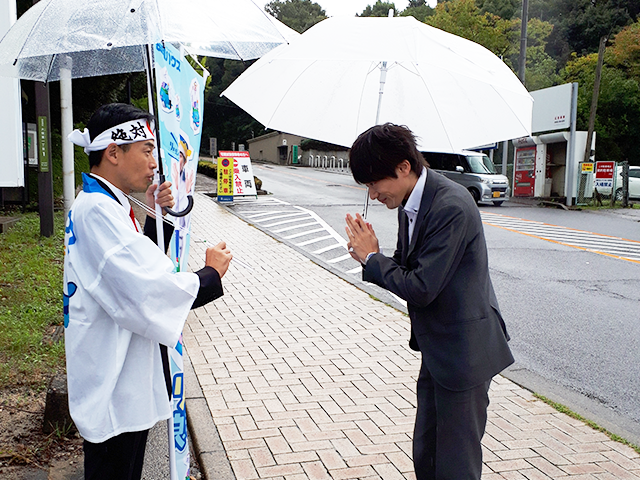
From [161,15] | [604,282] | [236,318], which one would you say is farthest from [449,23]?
[161,15]

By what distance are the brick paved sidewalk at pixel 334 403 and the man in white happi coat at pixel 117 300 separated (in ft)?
4.43

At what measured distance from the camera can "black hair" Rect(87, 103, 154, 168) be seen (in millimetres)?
2174

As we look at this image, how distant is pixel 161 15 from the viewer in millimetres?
2570

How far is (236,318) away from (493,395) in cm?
296

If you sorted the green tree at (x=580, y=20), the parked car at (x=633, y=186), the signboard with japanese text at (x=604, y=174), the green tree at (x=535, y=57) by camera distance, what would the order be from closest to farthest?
the signboard with japanese text at (x=604, y=174), the parked car at (x=633, y=186), the green tree at (x=535, y=57), the green tree at (x=580, y=20)

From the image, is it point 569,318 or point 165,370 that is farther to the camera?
point 569,318

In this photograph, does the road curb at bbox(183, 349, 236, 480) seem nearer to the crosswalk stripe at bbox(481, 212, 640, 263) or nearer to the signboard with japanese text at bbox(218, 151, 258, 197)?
the crosswalk stripe at bbox(481, 212, 640, 263)

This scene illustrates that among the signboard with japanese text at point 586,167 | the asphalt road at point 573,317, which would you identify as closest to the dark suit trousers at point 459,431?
the asphalt road at point 573,317

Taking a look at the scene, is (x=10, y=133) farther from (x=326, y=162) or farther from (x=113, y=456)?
(x=326, y=162)

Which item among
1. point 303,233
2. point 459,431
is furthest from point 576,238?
point 459,431

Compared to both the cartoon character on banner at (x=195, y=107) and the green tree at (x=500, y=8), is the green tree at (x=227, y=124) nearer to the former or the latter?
the green tree at (x=500, y=8)

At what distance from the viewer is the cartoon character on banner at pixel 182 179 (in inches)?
96.1

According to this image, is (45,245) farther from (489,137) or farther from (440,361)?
→ (440,361)

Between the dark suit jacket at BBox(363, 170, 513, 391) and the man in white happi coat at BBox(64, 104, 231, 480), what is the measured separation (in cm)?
75
